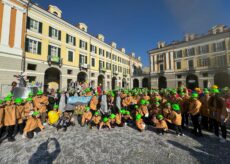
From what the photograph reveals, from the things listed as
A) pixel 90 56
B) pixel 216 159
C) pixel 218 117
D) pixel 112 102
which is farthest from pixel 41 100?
pixel 90 56

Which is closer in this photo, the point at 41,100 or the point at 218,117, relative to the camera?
the point at 218,117

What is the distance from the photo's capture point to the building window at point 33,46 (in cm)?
1539

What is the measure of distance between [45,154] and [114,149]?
204 centimetres

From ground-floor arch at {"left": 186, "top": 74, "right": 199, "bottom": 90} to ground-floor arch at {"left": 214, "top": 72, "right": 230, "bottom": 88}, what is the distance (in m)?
3.39

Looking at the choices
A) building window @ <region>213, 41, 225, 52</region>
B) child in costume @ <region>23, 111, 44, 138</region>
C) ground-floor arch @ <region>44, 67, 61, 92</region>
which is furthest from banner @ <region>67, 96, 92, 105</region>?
building window @ <region>213, 41, 225, 52</region>

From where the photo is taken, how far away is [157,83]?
3209cm

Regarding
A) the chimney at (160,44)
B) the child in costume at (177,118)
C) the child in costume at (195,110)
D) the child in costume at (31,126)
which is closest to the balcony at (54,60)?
the child in costume at (31,126)

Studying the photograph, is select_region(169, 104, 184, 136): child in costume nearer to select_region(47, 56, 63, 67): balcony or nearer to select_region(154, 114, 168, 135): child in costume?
select_region(154, 114, 168, 135): child in costume

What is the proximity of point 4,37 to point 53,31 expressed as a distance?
21.3ft

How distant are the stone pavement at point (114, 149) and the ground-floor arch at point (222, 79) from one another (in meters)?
26.4

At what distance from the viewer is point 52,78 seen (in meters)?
19.2

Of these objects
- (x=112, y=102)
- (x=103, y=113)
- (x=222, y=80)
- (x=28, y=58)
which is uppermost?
(x=28, y=58)

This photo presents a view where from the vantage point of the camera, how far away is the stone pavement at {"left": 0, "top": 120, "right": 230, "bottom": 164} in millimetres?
3184

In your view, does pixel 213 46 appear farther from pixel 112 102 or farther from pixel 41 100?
pixel 41 100
